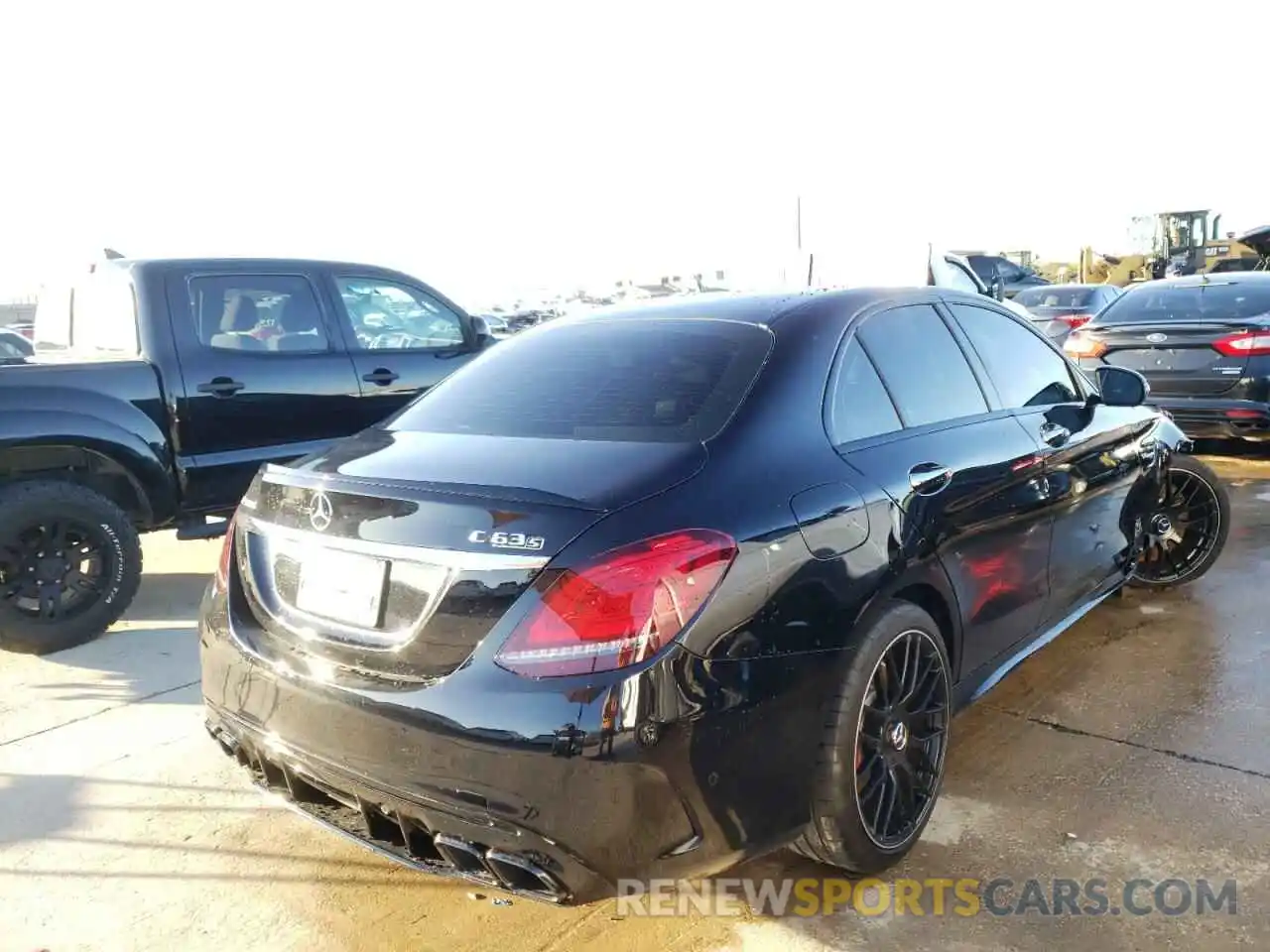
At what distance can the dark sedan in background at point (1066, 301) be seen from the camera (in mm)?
13547

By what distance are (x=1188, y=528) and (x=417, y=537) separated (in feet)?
14.2

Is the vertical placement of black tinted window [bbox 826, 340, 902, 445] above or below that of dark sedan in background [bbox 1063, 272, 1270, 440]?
above

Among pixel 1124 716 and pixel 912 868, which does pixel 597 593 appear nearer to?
pixel 912 868

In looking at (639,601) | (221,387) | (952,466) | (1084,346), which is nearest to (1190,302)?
(1084,346)

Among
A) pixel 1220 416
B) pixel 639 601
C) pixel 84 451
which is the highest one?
pixel 639 601

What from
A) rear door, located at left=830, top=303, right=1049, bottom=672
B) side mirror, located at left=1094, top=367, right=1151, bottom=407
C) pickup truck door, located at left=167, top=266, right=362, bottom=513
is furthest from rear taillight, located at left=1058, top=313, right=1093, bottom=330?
rear door, located at left=830, top=303, right=1049, bottom=672

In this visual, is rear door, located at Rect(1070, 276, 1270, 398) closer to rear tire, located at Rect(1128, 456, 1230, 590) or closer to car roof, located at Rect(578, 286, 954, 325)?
rear tire, located at Rect(1128, 456, 1230, 590)

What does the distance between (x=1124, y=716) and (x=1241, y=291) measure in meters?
5.72

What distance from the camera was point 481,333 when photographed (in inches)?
256

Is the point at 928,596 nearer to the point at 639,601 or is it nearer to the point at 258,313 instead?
the point at 639,601

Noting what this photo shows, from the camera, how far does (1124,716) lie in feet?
11.9

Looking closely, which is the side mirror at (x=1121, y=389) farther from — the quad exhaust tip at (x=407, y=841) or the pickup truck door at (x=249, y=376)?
the pickup truck door at (x=249, y=376)

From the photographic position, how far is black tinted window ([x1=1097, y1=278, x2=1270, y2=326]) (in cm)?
773

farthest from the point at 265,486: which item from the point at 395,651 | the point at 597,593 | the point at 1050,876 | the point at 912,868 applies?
the point at 1050,876
